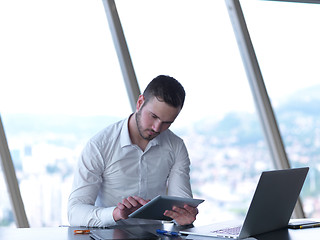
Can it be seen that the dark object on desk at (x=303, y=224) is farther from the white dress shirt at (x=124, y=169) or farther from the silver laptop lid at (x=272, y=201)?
the white dress shirt at (x=124, y=169)

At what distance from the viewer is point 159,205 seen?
5.63 ft

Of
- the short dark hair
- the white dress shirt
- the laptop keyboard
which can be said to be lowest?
the laptop keyboard

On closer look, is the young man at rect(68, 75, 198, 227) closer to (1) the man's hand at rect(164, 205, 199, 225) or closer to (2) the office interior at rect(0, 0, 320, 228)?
(1) the man's hand at rect(164, 205, 199, 225)

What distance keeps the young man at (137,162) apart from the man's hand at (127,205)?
2.9 inches

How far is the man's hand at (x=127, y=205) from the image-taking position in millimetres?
1799

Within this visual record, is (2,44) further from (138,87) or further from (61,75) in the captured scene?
(138,87)

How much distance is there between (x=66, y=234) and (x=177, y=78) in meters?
2.19

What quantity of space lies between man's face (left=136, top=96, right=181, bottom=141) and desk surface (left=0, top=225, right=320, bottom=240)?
444 millimetres

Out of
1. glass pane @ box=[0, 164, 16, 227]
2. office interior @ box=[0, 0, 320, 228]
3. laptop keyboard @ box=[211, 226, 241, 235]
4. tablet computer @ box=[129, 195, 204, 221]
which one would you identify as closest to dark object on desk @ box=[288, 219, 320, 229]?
laptop keyboard @ box=[211, 226, 241, 235]

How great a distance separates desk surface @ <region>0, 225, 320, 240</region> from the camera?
1.66 metres

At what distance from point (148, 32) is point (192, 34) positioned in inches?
16.4

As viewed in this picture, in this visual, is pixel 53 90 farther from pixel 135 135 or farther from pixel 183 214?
pixel 183 214

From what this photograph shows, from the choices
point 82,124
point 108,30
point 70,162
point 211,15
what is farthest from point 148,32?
point 70,162

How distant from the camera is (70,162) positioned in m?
3.26
